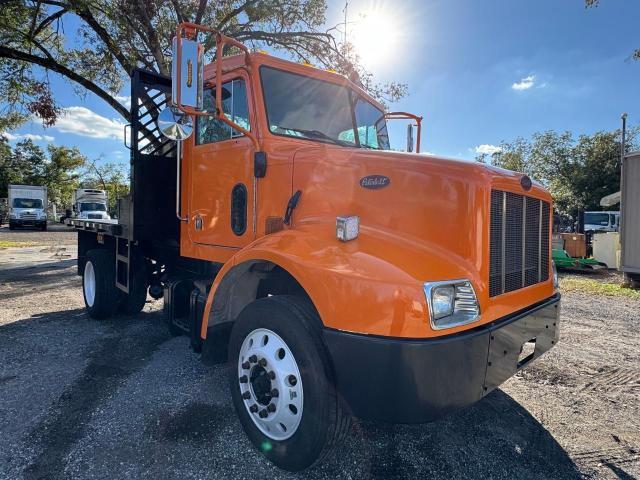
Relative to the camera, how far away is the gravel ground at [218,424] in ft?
8.24

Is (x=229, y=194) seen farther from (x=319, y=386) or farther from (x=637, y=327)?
(x=637, y=327)

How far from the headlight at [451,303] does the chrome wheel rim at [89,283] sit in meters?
5.18

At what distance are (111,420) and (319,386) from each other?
1.79m

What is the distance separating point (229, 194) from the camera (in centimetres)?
→ 353

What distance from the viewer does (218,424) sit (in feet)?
9.80

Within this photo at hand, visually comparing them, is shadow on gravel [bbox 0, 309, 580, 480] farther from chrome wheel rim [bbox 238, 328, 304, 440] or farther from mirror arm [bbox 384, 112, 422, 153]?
mirror arm [bbox 384, 112, 422, 153]

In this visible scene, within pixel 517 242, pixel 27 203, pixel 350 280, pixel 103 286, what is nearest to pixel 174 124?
pixel 350 280

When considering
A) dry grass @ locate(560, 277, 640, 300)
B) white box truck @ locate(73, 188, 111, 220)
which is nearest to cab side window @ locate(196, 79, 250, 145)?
dry grass @ locate(560, 277, 640, 300)

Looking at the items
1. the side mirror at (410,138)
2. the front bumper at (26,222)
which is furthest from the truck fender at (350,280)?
the front bumper at (26,222)

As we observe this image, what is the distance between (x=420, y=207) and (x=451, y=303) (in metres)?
0.58

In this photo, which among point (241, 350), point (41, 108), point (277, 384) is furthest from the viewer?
point (41, 108)

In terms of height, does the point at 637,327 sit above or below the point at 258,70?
below

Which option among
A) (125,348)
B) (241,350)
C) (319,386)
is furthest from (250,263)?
(125,348)

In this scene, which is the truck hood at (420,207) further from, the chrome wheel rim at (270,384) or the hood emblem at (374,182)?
the chrome wheel rim at (270,384)
